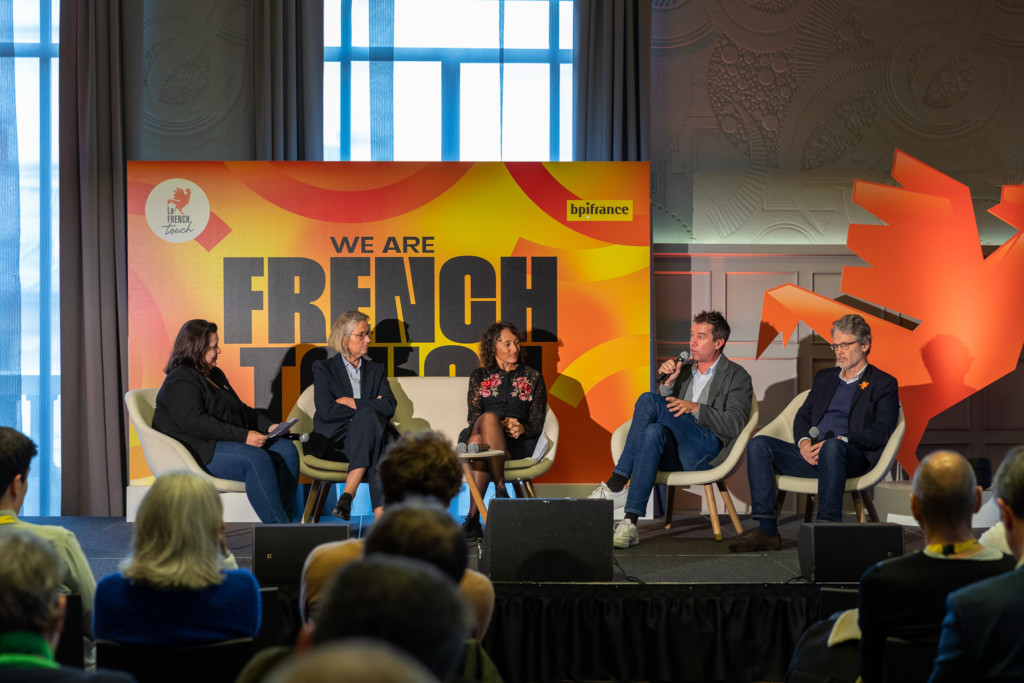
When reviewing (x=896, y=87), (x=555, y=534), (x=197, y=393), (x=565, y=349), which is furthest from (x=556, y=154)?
(x=555, y=534)

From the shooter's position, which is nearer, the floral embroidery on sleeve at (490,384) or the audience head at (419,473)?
the audience head at (419,473)

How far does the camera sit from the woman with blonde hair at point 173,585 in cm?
176

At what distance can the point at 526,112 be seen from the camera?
19.1 feet

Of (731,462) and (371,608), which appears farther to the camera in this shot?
(731,462)

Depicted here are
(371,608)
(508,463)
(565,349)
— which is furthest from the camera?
(565,349)

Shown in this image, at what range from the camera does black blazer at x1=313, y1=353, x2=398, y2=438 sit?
4.59 metres

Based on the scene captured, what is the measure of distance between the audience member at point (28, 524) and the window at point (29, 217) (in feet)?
12.1

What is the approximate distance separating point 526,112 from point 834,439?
2932mm

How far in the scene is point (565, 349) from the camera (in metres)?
5.11

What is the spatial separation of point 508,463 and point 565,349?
884 mm

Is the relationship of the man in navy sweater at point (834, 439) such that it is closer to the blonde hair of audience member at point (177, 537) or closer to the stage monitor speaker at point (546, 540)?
the stage monitor speaker at point (546, 540)

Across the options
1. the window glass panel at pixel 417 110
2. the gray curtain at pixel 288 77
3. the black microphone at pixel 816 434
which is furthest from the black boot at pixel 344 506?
the window glass panel at pixel 417 110

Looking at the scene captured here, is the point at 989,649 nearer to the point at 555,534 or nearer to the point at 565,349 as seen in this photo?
the point at 555,534

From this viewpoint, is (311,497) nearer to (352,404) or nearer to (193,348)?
(352,404)
